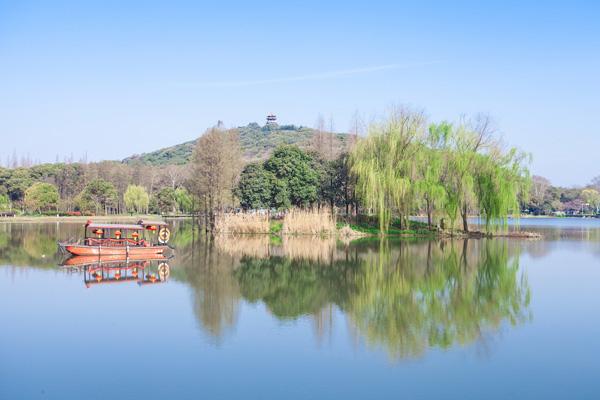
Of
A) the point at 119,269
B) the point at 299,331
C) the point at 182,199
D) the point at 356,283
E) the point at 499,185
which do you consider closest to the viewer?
the point at 299,331

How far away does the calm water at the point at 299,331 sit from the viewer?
784 centimetres

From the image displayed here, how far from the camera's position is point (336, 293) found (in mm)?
14648

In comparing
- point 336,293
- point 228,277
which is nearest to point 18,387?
point 336,293

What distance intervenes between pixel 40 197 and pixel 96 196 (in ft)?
19.0

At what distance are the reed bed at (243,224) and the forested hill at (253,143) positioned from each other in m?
84.3

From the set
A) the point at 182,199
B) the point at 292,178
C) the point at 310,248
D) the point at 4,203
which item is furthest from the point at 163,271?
the point at 4,203

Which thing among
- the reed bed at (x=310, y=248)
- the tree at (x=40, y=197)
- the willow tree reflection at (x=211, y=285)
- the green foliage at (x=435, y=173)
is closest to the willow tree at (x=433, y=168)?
the green foliage at (x=435, y=173)

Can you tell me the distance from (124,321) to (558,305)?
10.2m

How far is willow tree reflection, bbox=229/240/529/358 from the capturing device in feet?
35.4

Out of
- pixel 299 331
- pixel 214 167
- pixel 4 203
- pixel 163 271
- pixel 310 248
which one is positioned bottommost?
pixel 299 331

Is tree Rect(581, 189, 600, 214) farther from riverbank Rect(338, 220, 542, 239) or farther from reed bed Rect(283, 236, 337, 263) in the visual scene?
reed bed Rect(283, 236, 337, 263)

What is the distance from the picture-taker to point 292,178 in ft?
127

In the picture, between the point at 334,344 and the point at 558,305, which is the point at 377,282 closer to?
the point at 558,305

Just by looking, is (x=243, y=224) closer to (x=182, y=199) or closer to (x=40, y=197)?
(x=182, y=199)
